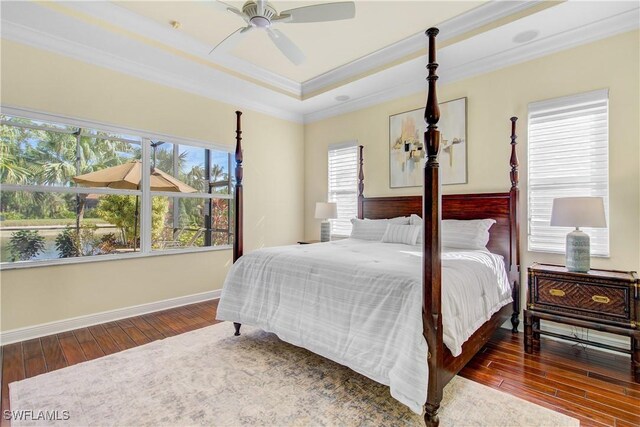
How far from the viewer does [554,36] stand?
3.00 m

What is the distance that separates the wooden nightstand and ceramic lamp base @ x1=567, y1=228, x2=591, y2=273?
58 mm

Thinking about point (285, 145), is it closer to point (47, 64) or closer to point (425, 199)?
point (47, 64)

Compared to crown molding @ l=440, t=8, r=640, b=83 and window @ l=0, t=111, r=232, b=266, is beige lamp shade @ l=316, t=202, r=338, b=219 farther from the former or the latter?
crown molding @ l=440, t=8, r=640, b=83

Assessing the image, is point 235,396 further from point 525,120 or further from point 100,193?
point 525,120

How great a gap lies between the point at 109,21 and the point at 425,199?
3.39 meters

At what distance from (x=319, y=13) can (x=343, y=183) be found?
2959 mm

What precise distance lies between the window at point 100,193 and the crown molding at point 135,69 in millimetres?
729

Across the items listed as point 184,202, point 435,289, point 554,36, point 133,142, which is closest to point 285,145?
point 184,202

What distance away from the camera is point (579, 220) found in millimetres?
2463

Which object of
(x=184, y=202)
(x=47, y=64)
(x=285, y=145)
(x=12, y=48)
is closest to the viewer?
(x=12, y=48)

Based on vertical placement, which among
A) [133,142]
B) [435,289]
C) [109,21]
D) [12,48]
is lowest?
[435,289]

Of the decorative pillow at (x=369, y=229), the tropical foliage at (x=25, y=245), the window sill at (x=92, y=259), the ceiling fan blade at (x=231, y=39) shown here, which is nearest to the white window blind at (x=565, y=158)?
the decorative pillow at (x=369, y=229)

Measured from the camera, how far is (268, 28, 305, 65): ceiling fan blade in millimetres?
2617
